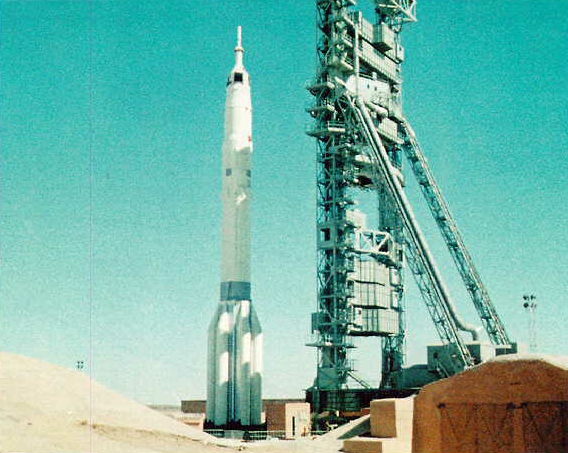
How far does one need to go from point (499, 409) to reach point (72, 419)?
14968 mm

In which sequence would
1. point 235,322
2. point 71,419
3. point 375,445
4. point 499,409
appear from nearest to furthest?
point 71,419, point 499,409, point 375,445, point 235,322

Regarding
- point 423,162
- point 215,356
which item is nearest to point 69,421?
point 215,356

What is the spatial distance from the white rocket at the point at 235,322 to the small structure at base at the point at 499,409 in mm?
25997

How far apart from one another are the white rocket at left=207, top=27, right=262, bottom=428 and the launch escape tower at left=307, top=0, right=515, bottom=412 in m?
6.20

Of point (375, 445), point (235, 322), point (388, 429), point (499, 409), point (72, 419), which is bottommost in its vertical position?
point (375, 445)

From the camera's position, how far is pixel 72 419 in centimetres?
2578

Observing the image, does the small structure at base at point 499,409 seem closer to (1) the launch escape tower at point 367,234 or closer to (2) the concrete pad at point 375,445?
(2) the concrete pad at point 375,445

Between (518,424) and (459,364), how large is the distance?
95.4 feet

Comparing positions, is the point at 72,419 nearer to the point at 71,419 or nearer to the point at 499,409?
the point at 71,419

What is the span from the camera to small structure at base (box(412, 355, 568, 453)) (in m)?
25.3

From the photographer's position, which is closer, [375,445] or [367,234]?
[375,445]

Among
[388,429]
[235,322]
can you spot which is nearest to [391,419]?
[388,429]

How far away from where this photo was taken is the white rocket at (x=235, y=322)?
53188mm

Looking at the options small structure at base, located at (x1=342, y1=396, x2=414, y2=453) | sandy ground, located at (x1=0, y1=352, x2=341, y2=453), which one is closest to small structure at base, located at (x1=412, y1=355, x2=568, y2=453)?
sandy ground, located at (x1=0, y1=352, x2=341, y2=453)
